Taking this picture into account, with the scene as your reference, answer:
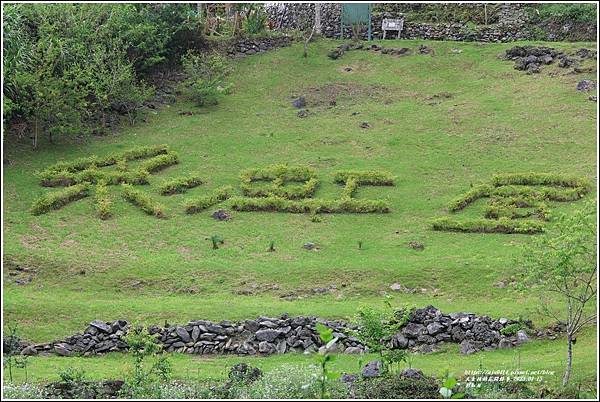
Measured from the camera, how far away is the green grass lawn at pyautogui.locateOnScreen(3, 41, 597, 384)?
21125mm

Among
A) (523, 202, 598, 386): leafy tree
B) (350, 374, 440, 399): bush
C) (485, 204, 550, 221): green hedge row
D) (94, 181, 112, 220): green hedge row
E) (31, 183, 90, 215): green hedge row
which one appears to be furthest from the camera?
(31, 183, 90, 215): green hedge row

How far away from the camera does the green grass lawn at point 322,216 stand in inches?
832

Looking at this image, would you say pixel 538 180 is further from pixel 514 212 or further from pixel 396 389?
pixel 396 389

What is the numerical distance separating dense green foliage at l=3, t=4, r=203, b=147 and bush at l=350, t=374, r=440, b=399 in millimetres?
17305

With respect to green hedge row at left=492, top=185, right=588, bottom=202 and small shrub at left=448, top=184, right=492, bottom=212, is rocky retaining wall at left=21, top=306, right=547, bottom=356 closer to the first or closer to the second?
small shrub at left=448, top=184, right=492, bottom=212

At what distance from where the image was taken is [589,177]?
93.7ft

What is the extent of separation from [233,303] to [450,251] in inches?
264

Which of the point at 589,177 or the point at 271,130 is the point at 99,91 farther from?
the point at 589,177

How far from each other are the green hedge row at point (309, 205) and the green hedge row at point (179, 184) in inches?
94.2

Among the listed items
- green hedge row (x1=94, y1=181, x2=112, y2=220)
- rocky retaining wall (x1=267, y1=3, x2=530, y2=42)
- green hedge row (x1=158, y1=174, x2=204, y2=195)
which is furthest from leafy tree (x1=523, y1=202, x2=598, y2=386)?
rocky retaining wall (x1=267, y1=3, x2=530, y2=42)

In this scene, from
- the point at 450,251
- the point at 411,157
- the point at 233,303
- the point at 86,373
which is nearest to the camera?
the point at 86,373

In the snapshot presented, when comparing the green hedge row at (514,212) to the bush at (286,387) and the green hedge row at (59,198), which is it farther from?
the green hedge row at (59,198)

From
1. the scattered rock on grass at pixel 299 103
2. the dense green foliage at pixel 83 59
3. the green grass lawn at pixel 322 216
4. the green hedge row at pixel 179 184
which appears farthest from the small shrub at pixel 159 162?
the scattered rock on grass at pixel 299 103

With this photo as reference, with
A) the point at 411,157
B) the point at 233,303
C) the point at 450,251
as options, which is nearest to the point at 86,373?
the point at 233,303
